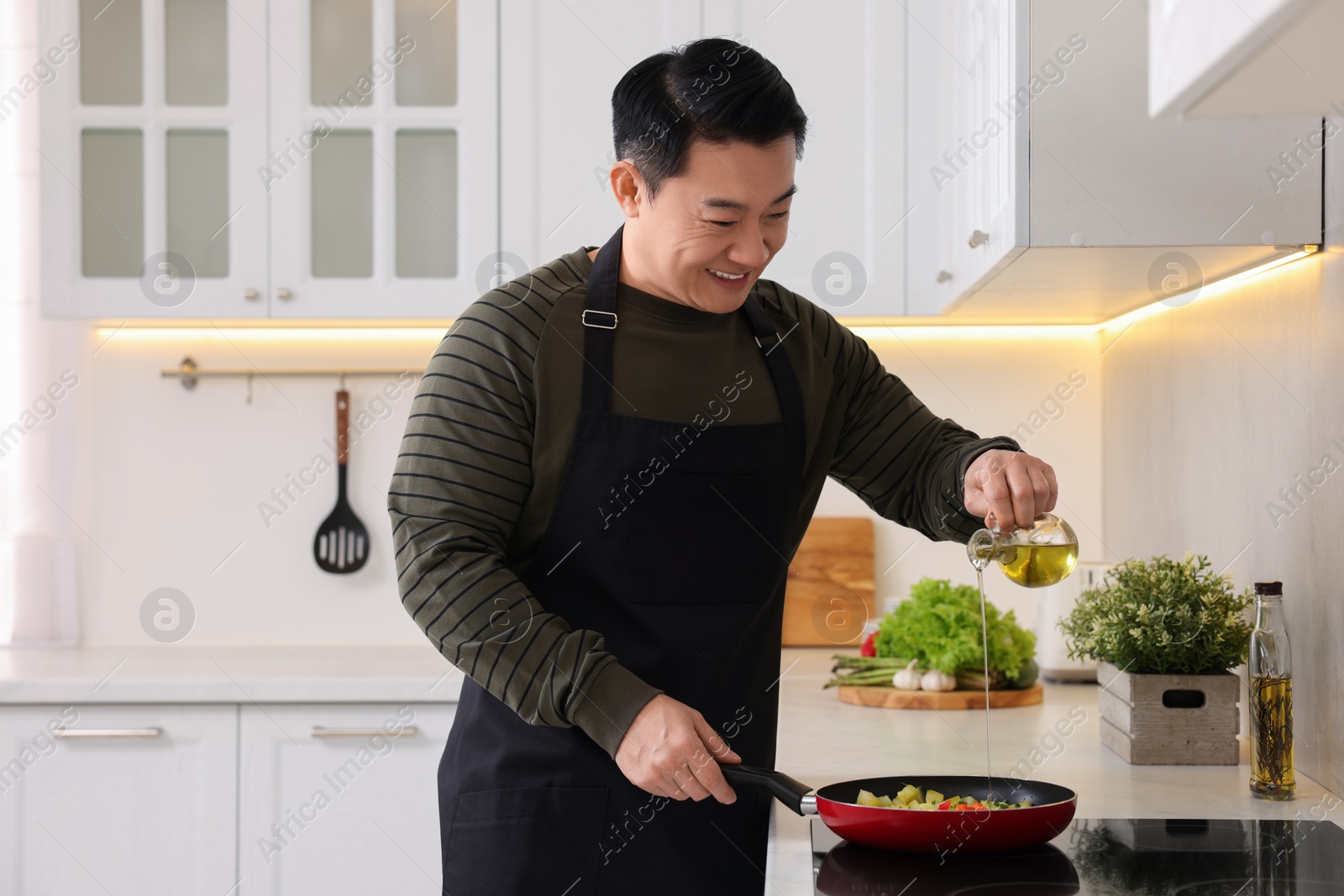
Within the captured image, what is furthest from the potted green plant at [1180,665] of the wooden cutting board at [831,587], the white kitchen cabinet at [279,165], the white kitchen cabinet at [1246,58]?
the white kitchen cabinet at [279,165]

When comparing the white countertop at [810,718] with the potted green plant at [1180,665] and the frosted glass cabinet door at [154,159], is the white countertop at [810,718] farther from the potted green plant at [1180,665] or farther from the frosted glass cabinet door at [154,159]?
the frosted glass cabinet door at [154,159]

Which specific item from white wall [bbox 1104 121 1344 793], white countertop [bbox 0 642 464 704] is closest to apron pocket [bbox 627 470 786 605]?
white wall [bbox 1104 121 1344 793]

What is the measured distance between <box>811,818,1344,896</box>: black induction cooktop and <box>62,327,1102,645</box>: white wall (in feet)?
4.33

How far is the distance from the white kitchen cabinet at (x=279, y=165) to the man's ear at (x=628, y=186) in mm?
904

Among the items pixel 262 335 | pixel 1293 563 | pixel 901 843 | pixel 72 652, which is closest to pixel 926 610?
pixel 1293 563

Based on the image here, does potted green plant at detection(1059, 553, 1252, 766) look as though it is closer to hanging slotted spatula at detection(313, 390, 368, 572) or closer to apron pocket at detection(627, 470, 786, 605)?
apron pocket at detection(627, 470, 786, 605)

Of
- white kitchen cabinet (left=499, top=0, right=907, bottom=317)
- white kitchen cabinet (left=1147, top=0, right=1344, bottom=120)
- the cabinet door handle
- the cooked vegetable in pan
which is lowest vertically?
the cabinet door handle

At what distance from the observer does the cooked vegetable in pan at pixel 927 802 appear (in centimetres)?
108

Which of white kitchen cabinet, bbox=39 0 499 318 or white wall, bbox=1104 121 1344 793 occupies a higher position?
white kitchen cabinet, bbox=39 0 499 318

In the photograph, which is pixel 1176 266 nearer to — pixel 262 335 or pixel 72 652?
pixel 262 335

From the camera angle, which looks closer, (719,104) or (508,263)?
(719,104)

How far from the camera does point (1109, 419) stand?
92.9 inches

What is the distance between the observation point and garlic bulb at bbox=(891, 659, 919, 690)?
6.18ft

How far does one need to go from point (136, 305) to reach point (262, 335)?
34 cm
